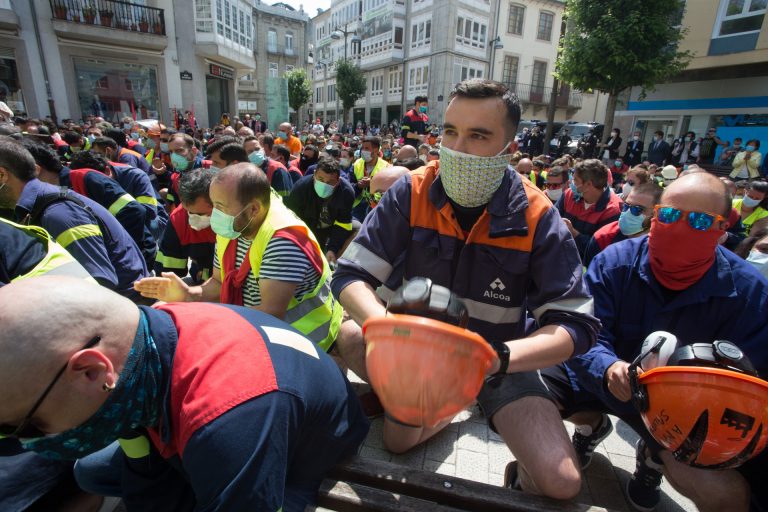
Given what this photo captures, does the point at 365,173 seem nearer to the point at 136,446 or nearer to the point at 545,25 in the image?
the point at 136,446

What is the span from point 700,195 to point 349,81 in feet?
129

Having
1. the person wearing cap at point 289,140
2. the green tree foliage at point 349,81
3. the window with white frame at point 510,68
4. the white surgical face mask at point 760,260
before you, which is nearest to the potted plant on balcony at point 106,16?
the person wearing cap at point 289,140

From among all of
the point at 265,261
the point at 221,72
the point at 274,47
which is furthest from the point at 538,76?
the point at 265,261

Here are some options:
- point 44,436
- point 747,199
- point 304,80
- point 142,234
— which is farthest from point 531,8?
point 44,436

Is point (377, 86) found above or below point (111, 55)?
above

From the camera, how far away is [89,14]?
60.6 ft

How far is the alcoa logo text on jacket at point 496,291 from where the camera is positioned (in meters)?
1.96

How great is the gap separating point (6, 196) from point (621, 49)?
1629cm

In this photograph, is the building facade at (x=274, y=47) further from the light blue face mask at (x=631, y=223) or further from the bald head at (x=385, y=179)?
the light blue face mask at (x=631, y=223)

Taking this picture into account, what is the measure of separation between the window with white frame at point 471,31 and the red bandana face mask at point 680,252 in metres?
33.5

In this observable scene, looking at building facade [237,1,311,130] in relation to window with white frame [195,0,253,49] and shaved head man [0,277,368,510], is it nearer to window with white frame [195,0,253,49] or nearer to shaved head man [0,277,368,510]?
window with white frame [195,0,253,49]

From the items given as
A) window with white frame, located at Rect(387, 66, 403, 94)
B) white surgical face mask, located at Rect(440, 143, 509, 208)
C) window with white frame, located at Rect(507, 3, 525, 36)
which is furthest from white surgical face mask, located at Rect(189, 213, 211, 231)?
window with white frame, located at Rect(507, 3, 525, 36)

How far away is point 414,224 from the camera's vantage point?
204 cm

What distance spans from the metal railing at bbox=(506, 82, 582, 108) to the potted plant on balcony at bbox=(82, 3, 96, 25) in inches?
1102
